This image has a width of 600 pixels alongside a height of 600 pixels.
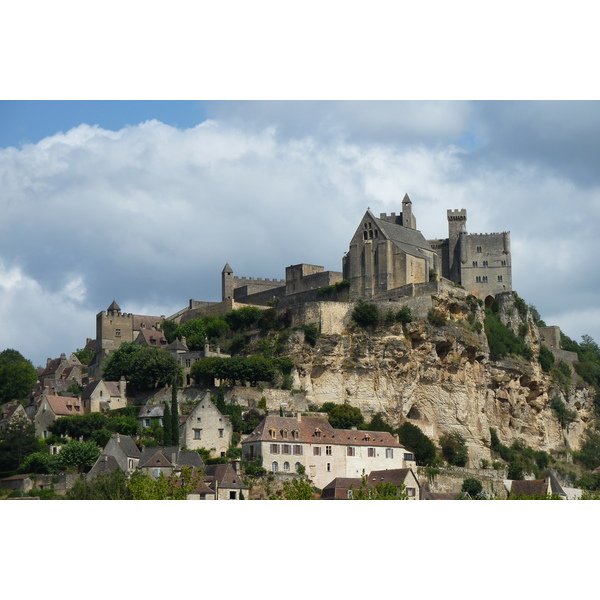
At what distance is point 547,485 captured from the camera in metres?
67.5

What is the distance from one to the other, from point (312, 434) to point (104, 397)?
15.0 metres

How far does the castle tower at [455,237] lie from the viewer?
8781cm

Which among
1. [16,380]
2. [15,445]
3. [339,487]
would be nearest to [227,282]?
[16,380]

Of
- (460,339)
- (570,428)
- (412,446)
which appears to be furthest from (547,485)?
(570,428)

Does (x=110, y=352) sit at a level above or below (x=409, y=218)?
below

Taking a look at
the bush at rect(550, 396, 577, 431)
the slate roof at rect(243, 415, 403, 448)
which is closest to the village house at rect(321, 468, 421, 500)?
the slate roof at rect(243, 415, 403, 448)

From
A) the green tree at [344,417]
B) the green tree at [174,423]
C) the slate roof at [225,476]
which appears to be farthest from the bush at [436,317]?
the slate roof at [225,476]

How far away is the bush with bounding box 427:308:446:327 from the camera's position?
248 ft

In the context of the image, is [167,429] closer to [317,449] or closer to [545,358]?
[317,449]

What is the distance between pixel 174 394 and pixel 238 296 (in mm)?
24013

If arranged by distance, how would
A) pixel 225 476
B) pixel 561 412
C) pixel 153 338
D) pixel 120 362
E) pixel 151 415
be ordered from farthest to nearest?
pixel 561 412, pixel 153 338, pixel 120 362, pixel 151 415, pixel 225 476

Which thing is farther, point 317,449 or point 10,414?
point 10,414

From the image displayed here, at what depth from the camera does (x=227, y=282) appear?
9219cm

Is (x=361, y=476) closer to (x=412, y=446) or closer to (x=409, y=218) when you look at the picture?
(x=412, y=446)
